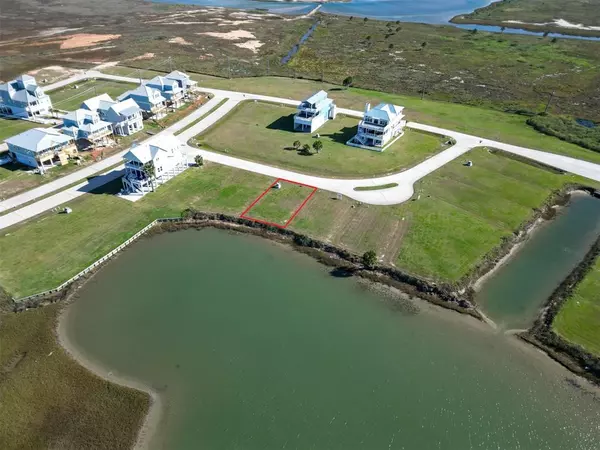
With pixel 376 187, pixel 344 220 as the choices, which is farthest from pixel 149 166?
pixel 376 187

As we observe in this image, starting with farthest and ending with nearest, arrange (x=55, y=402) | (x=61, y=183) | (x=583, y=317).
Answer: (x=61, y=183), (x=583, y=317), (x=55, y=402)

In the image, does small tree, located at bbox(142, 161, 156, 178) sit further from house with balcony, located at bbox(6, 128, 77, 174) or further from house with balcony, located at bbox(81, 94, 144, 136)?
house with balcony, located at bbox(81, 94, 144, 136)

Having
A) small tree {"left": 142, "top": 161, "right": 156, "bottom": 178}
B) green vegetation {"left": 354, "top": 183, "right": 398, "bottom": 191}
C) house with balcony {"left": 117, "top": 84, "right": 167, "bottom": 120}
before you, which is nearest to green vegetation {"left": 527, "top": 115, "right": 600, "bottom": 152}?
green vegetation {"left": 354, "top": 183, "right": 398, "bottom": 191}

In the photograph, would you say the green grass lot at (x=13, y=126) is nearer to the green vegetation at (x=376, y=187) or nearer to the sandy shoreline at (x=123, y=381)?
the sandy shoreline at (x=123, y=381)

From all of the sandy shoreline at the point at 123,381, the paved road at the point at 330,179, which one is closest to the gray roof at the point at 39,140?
the paved road at the point at 330,179

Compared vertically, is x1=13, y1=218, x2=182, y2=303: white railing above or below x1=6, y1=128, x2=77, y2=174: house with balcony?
below

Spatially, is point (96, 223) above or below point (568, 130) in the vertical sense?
below

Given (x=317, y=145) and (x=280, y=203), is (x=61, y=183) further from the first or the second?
(x=317, y=145)
